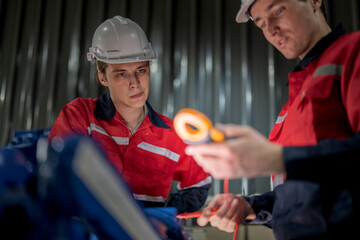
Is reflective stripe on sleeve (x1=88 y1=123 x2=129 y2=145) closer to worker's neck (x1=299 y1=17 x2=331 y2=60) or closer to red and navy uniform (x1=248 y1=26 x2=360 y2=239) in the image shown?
red and navy uniform (x1=248 y1=26 x2=360 y2=239)

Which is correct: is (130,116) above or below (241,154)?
below

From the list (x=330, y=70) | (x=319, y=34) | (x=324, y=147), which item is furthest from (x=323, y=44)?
(x=324, y=147)

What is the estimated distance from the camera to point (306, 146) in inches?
36.5

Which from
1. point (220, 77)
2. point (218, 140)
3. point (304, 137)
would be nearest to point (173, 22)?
point (220, 77)

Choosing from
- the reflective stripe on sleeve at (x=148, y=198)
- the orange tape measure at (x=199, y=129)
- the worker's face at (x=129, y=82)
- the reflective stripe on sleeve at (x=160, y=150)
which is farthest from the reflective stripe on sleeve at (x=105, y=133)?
the orange tape measure at (x=199, y=129)

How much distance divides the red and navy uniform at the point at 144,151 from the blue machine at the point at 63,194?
156 cm

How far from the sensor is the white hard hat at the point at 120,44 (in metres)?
2.44

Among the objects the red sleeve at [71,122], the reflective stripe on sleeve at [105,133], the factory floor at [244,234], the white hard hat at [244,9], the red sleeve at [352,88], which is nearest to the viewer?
the red sleeve at [352,88]

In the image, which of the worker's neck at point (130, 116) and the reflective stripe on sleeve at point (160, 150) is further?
the worker's neck at point (130, 116)

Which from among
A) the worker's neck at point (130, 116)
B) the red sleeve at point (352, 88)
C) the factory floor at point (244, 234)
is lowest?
the factory floor at point (244, 234)

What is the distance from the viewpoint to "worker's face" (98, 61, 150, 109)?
2.40m

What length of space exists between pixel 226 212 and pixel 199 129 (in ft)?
2.11

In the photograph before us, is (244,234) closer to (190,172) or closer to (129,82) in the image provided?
(190,172)

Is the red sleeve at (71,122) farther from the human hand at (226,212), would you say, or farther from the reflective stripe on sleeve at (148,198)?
the human hand at (226,212)
